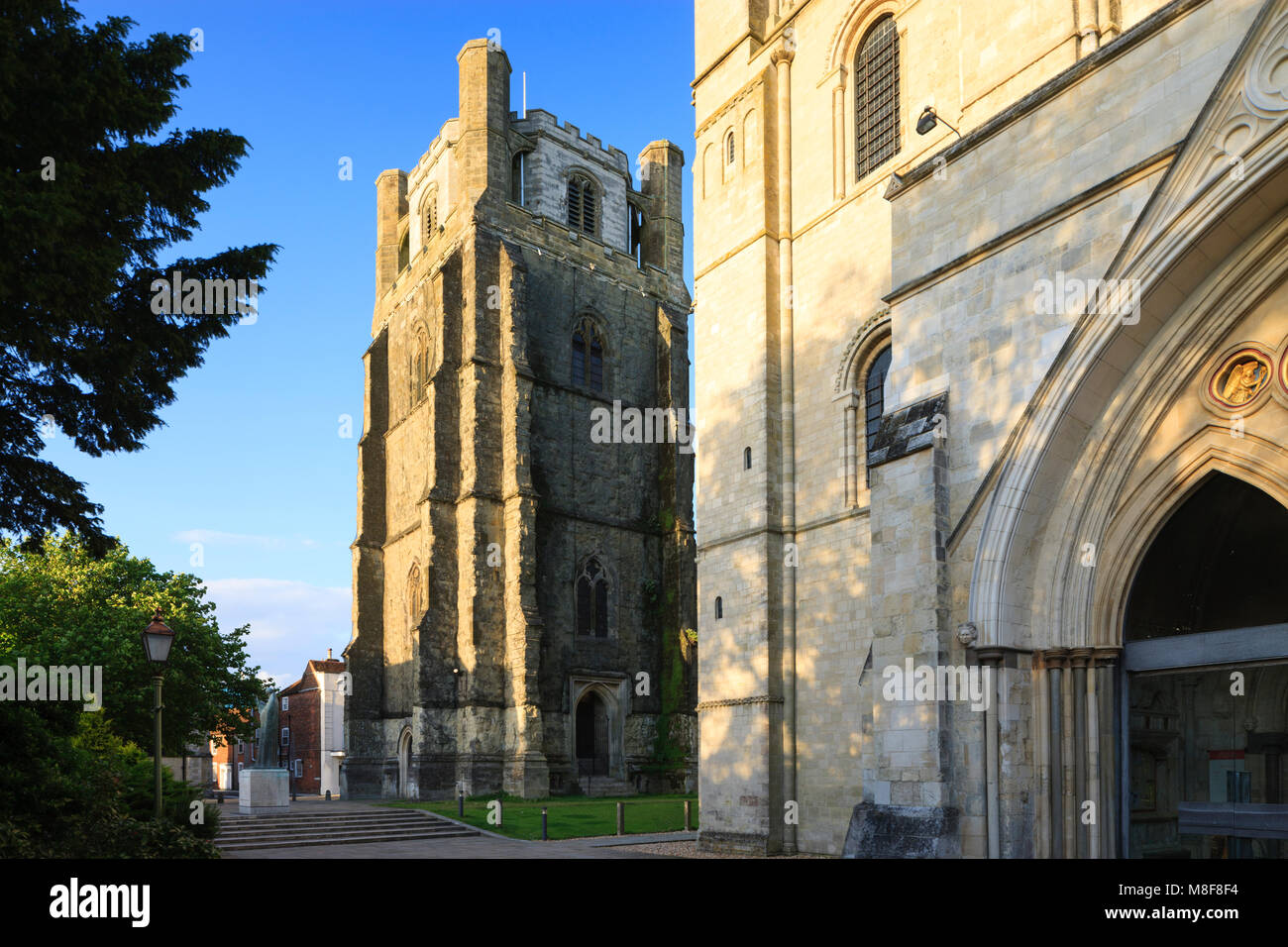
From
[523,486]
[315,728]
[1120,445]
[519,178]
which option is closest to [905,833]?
[1120,445]

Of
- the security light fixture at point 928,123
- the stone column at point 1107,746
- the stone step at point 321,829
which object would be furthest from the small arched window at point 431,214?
the stone column at point 1107,746

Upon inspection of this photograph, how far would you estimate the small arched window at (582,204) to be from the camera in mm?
42094

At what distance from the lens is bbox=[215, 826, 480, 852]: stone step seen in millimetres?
20719

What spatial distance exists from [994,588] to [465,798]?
78.1ft

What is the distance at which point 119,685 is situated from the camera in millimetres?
→ 28547

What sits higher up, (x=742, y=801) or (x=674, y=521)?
(x=674, y=521)

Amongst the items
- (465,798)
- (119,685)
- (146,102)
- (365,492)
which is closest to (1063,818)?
(146,102)

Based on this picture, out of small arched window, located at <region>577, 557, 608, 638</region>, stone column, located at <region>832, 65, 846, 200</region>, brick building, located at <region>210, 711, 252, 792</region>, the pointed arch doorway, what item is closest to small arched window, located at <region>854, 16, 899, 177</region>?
stone column, located at <region>832, 65, 846, 200</region>

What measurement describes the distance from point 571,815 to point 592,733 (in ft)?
37.1

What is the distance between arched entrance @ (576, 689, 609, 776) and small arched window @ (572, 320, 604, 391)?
1193cm

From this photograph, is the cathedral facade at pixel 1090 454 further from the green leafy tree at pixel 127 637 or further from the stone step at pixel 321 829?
the green leafy tree at pixel 127 637

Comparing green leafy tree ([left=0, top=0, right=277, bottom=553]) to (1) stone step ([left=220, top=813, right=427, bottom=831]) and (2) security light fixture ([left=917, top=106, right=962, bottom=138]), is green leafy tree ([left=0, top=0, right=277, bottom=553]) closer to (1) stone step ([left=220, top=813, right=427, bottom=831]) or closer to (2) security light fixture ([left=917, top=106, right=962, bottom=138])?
(2) security light fixture ([left=917, top=106, right=962, bottom=138])

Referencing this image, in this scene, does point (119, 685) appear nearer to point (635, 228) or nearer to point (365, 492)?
point (365, 492)
